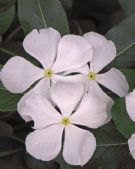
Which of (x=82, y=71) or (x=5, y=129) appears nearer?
(x=82, y=71)

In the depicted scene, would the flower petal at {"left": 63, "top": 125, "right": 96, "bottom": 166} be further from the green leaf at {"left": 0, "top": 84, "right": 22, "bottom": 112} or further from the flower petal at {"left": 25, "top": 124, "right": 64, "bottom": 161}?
the green leaf at {"left": 0, "top": 84, "right": 22, "bottom": 112}

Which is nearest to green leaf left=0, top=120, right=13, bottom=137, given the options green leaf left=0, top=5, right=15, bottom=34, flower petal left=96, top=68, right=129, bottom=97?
green leaf left=0, top=5, right=15, bottom=34

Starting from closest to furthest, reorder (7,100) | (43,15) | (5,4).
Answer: (7,100) → (43,15) → (5,4)

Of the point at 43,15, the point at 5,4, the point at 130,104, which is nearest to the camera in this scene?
the point at 130,104

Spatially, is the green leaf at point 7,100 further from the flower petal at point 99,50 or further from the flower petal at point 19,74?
the flower petal at point 99,50

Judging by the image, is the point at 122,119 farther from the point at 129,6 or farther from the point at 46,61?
the point at 129,6

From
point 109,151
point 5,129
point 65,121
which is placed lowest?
point 5,129

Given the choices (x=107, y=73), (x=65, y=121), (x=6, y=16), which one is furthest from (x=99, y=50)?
(x=6, y=16)
